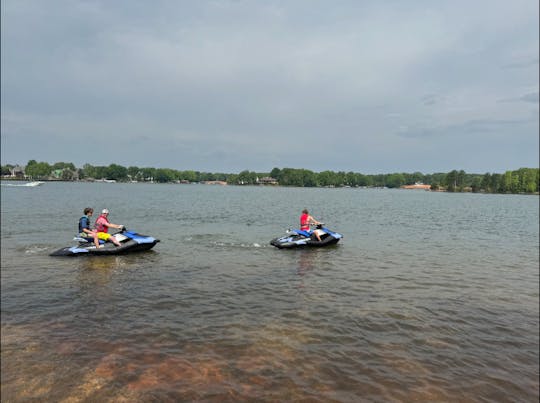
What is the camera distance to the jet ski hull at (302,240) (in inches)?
930

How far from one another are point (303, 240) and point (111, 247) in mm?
11721

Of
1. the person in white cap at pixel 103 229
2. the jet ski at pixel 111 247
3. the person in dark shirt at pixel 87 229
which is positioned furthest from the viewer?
the person in white cap at pixel 103 229

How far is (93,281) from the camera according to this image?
14.9 m

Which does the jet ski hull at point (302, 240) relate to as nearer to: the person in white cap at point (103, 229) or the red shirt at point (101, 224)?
the person in white cap at point (103, 229)

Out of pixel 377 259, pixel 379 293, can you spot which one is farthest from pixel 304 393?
pixel 377 259

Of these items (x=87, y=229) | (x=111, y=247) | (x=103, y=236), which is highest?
(x=87, y=229)

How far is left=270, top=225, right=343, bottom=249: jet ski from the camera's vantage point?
23.7 m

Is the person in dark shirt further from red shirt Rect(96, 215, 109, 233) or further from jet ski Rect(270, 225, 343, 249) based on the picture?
jet ski Rect(270, 225, 343, 249)

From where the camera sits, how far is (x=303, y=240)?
78.6 ft

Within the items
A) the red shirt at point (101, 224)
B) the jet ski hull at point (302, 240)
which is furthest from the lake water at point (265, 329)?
the jet ski hull at point (302, 240)

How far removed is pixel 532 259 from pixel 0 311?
27.4m

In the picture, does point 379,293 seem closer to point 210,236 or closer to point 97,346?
point 97,346

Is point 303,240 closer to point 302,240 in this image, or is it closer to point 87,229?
point 302,240

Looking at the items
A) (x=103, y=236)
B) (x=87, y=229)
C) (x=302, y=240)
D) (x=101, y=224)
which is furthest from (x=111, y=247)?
(x=302, y=240)
